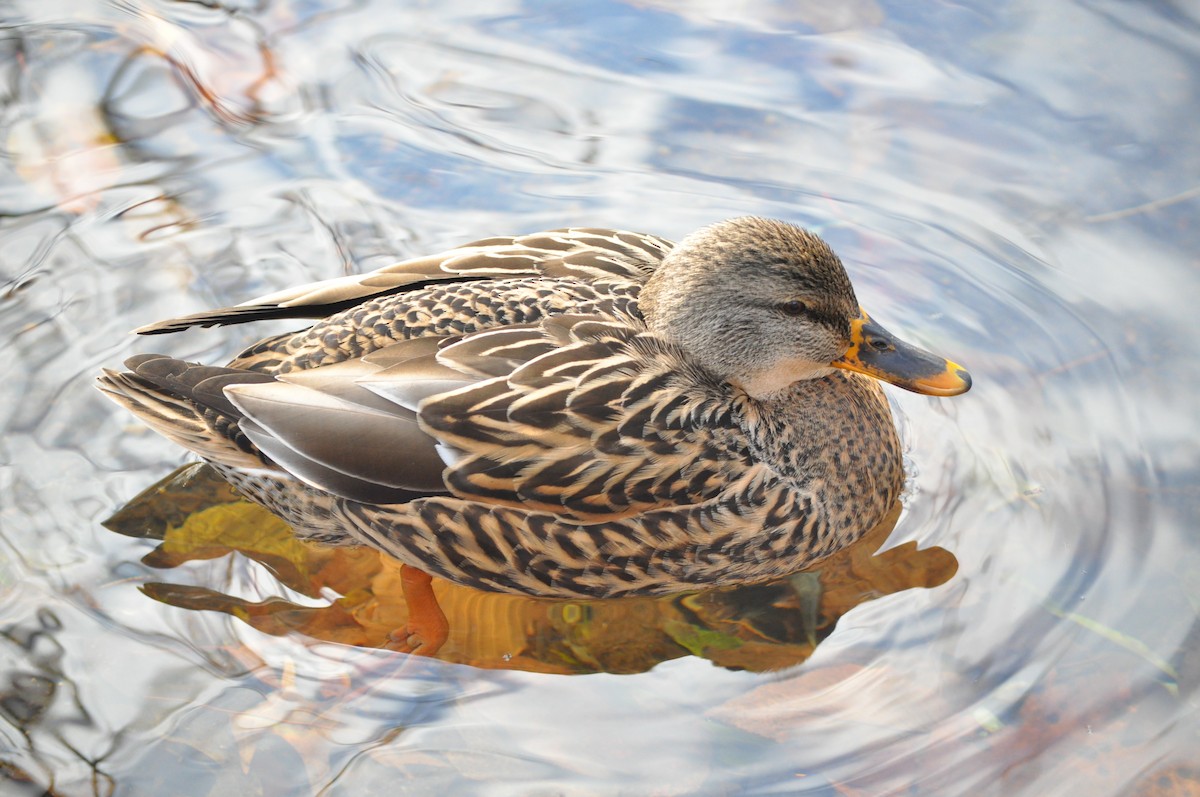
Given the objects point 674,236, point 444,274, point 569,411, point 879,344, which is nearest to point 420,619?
point 569,411

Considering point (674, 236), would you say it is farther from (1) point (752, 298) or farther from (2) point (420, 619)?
(2) point (420, 619)

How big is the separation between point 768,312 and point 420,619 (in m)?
1.82

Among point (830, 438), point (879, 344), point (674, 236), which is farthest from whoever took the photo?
point (674, 236)

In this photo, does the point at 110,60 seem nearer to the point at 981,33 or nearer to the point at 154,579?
the point at 154,579

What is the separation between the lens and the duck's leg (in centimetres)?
486

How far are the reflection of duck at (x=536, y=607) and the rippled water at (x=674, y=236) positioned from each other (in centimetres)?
2

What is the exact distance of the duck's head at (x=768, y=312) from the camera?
4.66 meters

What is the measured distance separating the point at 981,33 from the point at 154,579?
5287mm

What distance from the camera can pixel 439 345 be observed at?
466cm

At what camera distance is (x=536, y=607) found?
498cm

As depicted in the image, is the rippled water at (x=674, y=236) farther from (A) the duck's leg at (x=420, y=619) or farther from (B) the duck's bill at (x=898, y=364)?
(B) the duck's bill at (x=898, y=364)

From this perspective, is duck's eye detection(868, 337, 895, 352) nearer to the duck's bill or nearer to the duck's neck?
the duck's bill

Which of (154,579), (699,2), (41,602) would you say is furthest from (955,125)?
(41,602)

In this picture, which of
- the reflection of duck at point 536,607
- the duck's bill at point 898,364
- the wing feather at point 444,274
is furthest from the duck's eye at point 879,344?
the wing feather at point 444,274
